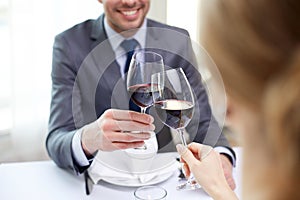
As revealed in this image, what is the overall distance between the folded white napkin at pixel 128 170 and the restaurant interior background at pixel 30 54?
80 centimetres

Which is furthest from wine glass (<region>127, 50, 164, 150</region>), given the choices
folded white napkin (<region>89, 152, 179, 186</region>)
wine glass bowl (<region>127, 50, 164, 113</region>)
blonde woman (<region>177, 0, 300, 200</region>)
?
blonde woman (<region>177, 0, 300, 200</region>)

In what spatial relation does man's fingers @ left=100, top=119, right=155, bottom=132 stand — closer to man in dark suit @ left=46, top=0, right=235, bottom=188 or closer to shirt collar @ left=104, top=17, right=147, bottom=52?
man in dark suit @ left=46, top=0, right=235, bottom=188

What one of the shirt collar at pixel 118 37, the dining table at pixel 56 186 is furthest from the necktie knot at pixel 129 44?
the dining table at pixel 56 186

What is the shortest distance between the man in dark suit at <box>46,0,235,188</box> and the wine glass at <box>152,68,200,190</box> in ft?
0.13

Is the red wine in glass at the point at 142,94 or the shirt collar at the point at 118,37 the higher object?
the shirt collar at the point at 118,37

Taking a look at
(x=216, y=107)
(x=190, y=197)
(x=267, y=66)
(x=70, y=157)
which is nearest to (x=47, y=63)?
(x=70, y=157)

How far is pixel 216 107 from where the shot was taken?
0.93 m

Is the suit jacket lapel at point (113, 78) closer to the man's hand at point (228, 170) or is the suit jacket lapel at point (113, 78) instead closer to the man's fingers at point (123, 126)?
the man's fingers at point (123, 126)

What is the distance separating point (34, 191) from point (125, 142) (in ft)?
0.94

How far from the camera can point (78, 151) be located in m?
1.32

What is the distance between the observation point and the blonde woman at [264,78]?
0.44m

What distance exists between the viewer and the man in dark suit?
1051 millimetres

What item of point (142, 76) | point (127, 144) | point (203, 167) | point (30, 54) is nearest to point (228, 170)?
point (203, 167)

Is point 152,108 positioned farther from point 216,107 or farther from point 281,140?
point 281,140
